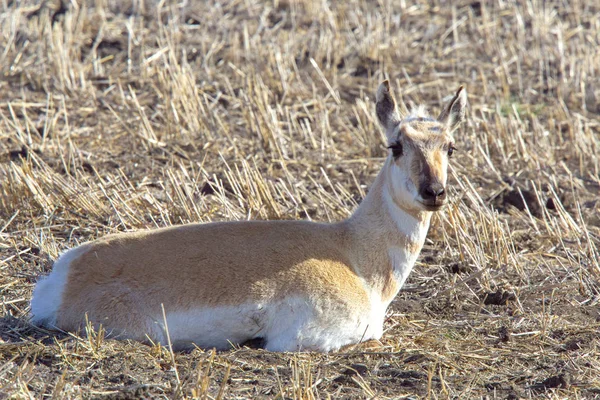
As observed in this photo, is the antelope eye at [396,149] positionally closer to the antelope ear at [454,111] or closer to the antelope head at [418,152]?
the antelope head at [418,152]

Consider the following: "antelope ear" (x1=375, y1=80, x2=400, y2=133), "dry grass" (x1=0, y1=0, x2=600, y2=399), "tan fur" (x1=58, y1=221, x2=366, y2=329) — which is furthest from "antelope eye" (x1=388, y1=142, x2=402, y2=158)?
"dry grass" (x1=0, y1=0, x2=600, y2=399)

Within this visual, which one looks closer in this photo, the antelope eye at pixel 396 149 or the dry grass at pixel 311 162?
the dry grass at pixel 311 162

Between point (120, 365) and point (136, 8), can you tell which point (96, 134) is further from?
point (120, 365)

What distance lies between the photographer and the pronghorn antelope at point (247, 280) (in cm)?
562

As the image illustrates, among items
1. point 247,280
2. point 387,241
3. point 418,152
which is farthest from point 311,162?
point 247,280

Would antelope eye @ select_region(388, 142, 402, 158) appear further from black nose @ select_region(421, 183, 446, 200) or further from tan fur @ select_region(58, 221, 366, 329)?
tan fur @ select_region(58, 221, 366, 329)

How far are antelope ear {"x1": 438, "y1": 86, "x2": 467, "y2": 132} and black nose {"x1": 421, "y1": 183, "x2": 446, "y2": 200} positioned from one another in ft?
3.04

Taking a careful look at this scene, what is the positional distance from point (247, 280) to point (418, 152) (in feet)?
4.80

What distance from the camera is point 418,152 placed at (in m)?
5.95

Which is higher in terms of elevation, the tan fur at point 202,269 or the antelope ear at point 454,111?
the antelope ear at point 454,111

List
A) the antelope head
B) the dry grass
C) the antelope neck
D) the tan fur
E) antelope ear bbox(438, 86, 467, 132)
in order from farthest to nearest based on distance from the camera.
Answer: antelope ear bbox(438, 86, 467, 132) → the antelope neck → the antelope head → the tan fur → the dry grass

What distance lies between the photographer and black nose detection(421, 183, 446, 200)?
567 centimetres

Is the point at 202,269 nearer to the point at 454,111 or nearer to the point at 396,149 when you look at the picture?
the point at 396,149

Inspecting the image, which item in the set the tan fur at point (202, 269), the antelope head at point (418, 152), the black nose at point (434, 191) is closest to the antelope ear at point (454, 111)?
the antelope head at point (418, 152)
